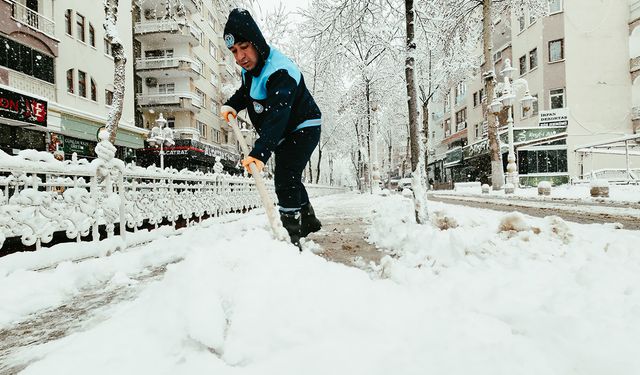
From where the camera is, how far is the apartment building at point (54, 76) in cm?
1376

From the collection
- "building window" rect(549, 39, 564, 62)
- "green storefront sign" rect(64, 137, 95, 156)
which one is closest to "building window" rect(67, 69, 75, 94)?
"green storefront sign" rect(64, 137, 95, 156)

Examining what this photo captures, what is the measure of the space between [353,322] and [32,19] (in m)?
19.4

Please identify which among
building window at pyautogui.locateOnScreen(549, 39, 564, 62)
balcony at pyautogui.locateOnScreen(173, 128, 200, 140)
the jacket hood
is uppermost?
building window at pyautogui.locateOnScreen(549, 39, 564, 62)

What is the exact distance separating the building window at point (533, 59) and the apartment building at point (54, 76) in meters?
25.0

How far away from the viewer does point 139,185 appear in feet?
17.5

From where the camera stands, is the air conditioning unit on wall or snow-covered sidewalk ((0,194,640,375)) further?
the air conditioning unit on wall

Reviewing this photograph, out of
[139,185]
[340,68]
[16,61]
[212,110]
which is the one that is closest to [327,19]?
[340,68]

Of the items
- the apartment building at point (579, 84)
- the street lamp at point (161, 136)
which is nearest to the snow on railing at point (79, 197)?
the street lamp at point (161, 136)

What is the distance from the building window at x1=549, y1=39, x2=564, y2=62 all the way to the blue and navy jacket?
25397 mm

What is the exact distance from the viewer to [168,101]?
27.2m

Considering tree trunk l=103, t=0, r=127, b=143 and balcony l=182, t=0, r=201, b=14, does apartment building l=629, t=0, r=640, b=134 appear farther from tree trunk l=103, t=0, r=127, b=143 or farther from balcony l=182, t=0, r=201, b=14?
balcony l=182, t=0, r=201, b=14

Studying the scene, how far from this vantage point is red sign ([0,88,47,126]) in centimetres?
1283

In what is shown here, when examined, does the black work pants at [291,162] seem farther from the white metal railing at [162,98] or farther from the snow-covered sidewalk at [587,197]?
the white metal railing at [162,98]

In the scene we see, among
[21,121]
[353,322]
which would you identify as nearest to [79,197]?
[353,322]
